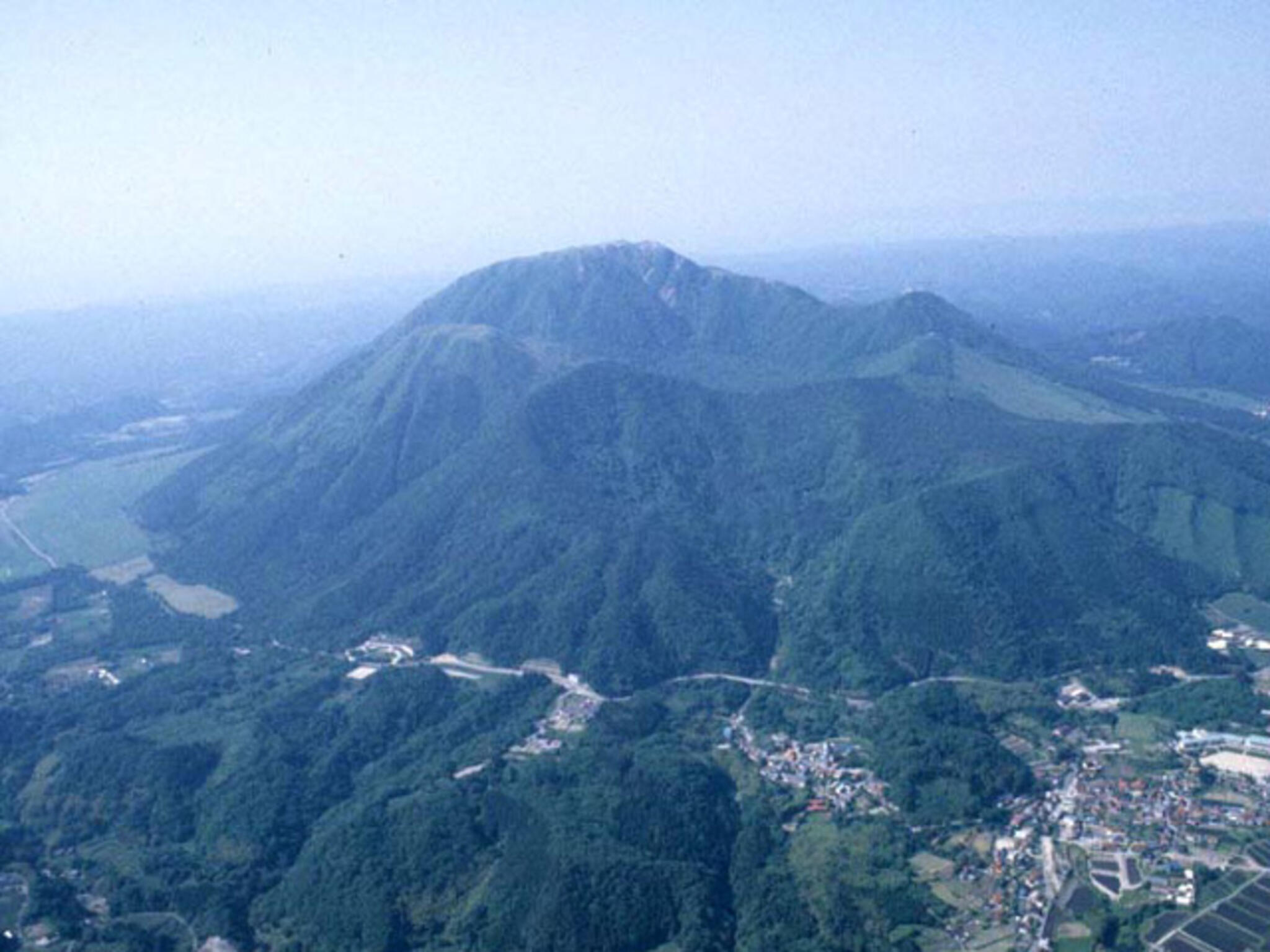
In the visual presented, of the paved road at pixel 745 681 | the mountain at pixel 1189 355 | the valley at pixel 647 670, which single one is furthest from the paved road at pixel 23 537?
the mountain at pixel 1189 355

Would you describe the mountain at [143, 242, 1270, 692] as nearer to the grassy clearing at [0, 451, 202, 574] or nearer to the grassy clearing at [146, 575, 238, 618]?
the grassy clearing at [146, 575, 238, 618]

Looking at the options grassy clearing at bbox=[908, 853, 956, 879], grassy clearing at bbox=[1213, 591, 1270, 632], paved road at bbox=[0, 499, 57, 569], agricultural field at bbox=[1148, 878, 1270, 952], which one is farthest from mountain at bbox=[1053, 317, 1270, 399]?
paved road at bbox=[0, 499, 57, 569]

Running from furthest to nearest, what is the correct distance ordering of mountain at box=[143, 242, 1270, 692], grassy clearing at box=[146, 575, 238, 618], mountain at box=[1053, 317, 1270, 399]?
1. mountain at box=[1053, 317, 1270, 399]
2. grassy clearing at box=[146, 575, 238, 618]
3. mountain at box=[143, 242, 1270, 692]

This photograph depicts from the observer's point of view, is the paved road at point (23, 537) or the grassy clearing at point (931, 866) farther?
the paved road at point (23, 537)

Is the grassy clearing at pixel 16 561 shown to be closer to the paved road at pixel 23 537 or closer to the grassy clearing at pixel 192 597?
the paved road at pixel 23 537

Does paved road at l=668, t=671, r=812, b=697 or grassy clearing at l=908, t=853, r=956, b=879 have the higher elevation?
paved road at l=668, t=671, r=812, b=697

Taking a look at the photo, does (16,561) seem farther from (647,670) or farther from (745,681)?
(745,681)
